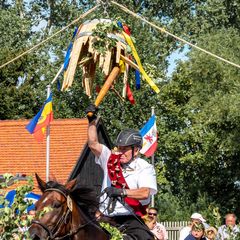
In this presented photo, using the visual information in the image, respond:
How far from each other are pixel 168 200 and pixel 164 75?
239 inches

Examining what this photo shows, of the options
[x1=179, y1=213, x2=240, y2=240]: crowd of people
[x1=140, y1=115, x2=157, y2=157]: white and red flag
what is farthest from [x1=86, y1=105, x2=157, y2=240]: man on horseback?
[x1=140, y1=115, x2=157, y2=157]: white and red flag

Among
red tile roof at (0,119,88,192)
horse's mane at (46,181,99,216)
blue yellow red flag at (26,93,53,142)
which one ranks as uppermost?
red tile roof at (0,119,88,192)

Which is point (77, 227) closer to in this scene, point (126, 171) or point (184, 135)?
point (126, 171)

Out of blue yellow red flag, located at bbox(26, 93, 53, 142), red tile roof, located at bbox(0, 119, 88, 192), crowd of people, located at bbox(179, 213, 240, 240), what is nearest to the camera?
crowd of people, located at bbox(179, 213, 240, 240)

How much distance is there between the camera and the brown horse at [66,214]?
1019cm

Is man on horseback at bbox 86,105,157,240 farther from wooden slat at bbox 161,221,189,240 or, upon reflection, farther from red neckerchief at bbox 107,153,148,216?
wooden slat at bbox 161,221,189,240

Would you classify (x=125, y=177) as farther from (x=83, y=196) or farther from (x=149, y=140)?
(x=149, y=140)

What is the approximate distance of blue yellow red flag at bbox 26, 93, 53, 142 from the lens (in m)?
27.8

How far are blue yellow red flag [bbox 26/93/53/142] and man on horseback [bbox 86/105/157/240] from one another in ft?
53.9

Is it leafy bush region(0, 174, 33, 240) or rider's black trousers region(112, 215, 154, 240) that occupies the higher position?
rider's black trousers region(112, 215, 154, 240)

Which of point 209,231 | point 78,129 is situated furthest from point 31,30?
point 209,231

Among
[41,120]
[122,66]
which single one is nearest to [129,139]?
[122,66]

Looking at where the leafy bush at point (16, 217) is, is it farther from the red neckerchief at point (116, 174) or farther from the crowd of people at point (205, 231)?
the crowd of people at point (205, 231)

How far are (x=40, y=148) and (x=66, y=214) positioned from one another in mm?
28935
